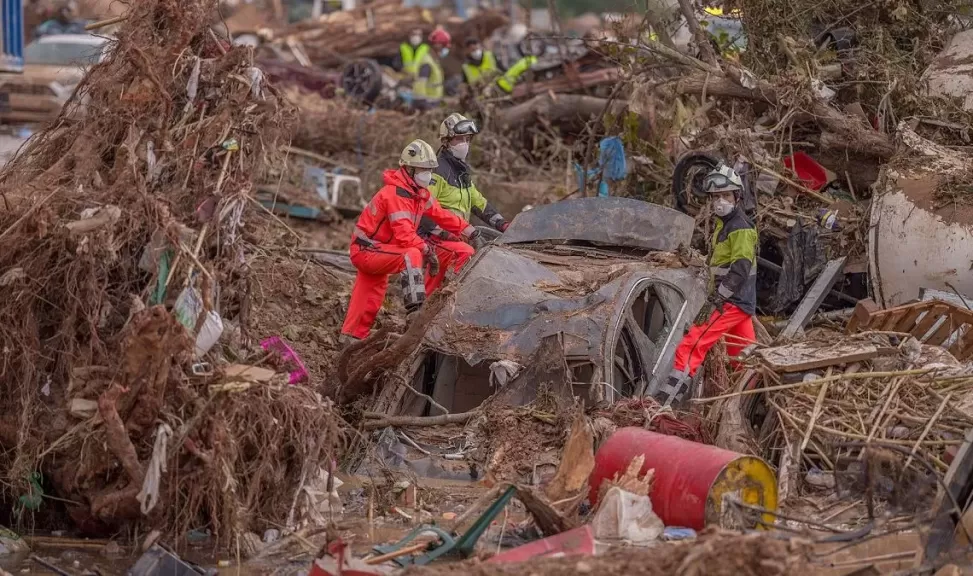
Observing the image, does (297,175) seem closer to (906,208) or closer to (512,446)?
(906,208)

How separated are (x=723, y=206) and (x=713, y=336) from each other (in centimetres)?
98

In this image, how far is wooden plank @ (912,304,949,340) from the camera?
32.8 ft

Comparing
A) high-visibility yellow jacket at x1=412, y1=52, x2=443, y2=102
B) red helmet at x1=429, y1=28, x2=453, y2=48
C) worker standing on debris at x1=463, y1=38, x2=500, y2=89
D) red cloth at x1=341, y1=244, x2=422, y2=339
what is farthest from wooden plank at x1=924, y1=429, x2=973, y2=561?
red helmet at x1=429, y1=28, x2=453, y2=48

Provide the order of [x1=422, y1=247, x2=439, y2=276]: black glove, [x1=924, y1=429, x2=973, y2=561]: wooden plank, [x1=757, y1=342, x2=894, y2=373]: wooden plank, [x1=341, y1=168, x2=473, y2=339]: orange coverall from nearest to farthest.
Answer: [x1=924, y1=429, x2=973, y2=561]: wooden plank → [x1=757, y1=342, x2=894, y2=373]: wooden plank → [x1=341, y1=168, x2=473, y2=339]: orange coverall → [x1=422, y1=247, x2=439, y2=276]: black glove

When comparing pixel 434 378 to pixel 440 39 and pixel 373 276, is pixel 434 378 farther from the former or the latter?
pixel 440 39

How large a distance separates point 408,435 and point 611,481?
4.99ft

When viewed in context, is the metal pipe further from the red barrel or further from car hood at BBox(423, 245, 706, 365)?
the red barrel

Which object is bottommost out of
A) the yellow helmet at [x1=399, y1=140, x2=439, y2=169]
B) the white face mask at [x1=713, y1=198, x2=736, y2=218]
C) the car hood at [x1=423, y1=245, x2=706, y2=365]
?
the car hood at [x1=423, y1=245, x2=706, y2=365]

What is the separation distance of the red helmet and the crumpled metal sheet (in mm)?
15974

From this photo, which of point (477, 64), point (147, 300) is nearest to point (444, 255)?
point (147, 300)

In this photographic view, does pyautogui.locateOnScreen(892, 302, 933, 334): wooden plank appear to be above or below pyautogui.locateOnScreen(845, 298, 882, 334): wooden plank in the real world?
above

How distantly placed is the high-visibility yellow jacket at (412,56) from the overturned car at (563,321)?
14.6m

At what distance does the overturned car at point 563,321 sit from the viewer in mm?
8641

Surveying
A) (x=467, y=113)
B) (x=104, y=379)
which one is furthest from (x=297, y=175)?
(x=104, y=379)
